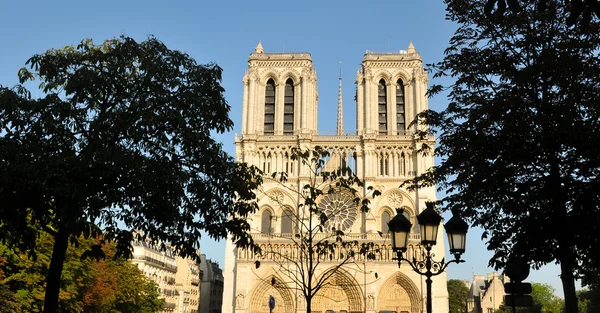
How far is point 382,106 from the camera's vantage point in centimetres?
4881

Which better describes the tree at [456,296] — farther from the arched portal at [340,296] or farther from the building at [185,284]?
the arched portal at [340,296]

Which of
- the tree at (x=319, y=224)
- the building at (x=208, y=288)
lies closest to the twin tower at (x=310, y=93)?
the tree at (x=319, y=224)

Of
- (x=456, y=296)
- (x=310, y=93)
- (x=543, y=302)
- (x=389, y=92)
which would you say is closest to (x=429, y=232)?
(x=310, y=93)

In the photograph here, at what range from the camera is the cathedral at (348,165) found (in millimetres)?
43969

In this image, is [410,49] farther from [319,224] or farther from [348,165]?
[319,224]

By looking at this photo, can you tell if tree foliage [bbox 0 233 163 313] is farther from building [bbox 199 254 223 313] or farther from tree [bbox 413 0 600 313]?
building [bbox 199 254 223 313]

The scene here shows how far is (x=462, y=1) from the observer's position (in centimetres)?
1312

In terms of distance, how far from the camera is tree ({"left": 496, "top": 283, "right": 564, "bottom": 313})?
59.9 m

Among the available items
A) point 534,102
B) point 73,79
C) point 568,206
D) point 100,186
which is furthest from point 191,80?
point 568,206

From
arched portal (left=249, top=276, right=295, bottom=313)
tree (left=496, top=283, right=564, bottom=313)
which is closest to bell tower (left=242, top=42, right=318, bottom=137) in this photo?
arched portal (left=249, top=276, right=295, bottom=313)

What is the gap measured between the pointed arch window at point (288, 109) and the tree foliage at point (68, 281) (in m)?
17.7

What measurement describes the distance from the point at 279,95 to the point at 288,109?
1436 mm

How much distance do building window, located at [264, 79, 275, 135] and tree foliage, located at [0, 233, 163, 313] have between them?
16882 mm

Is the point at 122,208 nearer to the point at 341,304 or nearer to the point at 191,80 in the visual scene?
the point at 191,80
